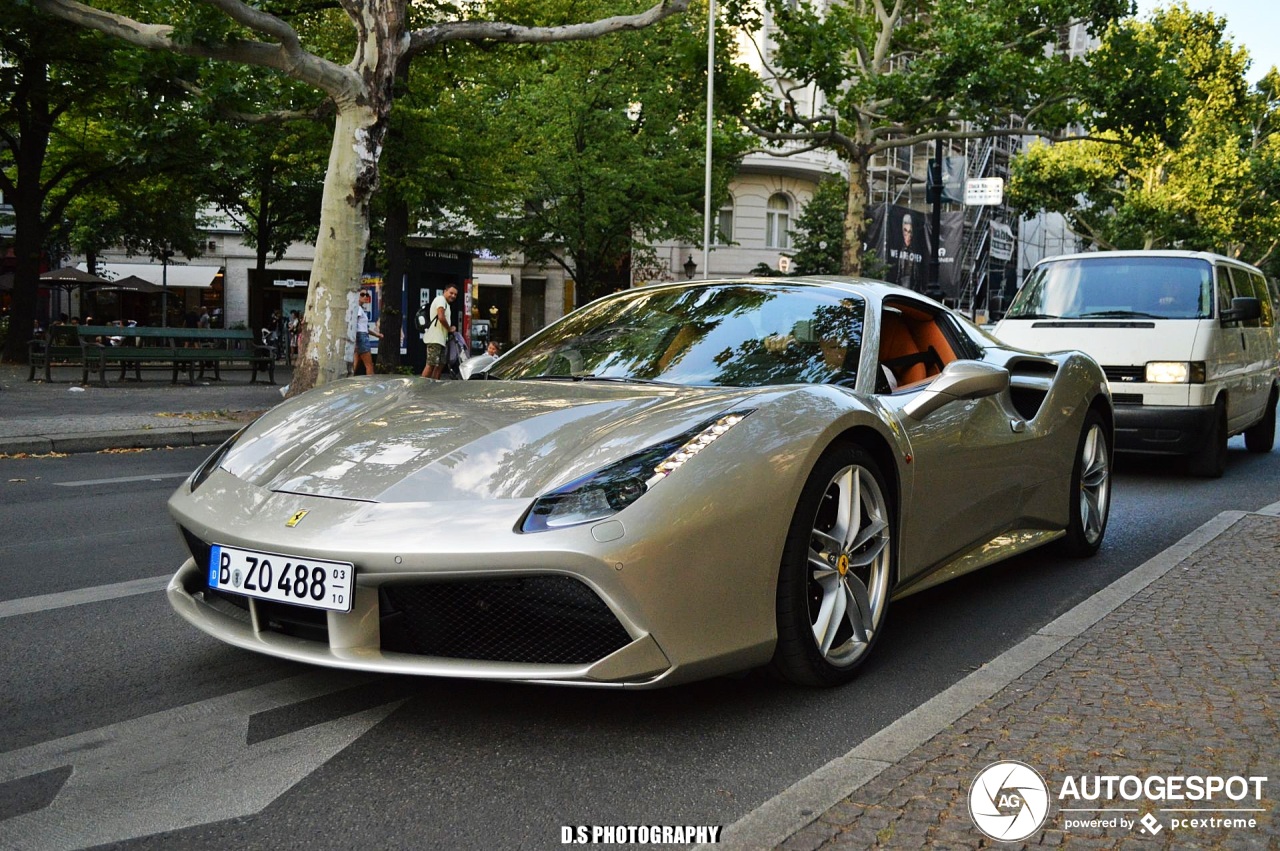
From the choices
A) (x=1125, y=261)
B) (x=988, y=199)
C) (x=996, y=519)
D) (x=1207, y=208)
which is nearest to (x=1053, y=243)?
(x=1207, y=208)

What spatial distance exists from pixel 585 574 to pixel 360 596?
573 millimetres

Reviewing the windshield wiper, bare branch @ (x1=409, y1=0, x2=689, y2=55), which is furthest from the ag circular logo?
bare branch @ (x1=409, y1=0, x2=689, y2=55)

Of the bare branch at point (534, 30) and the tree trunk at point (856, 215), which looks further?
the tree trunk at point (856, 215)

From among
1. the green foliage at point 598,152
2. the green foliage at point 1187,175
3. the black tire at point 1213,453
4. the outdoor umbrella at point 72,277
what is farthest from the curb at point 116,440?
the green foliage at point 1187,175

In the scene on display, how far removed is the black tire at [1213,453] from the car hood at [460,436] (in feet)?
21.8

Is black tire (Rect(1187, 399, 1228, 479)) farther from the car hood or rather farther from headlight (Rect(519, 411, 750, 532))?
headlight (Rect(519, 411, 750, 532))

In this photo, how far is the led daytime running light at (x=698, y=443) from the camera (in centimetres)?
307

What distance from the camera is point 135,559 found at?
18.3 ft

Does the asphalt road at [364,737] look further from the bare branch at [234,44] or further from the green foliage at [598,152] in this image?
the green foliage at [598,152]

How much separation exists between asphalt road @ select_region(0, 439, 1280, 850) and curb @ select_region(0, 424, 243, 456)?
620 cm

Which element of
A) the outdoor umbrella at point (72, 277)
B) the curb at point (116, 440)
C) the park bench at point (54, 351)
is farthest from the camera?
the outdoor umbrella at point (72, 277)

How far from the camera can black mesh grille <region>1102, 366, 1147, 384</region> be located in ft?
29.5

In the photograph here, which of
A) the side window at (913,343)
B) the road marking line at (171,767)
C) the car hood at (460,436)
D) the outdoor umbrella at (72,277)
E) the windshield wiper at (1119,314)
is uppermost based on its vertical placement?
the outdoor umbrella at (72,277)

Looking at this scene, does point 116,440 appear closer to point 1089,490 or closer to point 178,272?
point 1089,490
